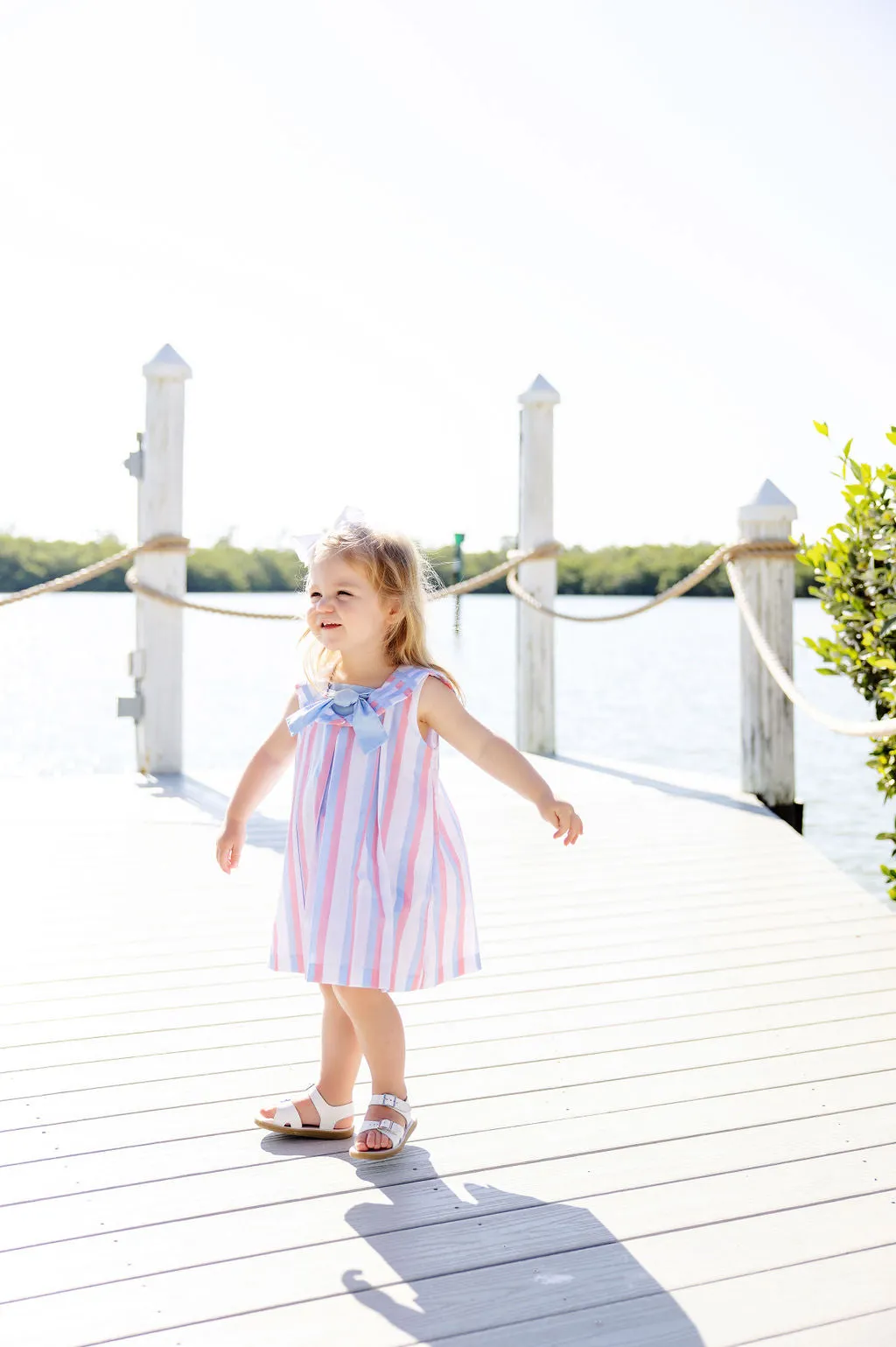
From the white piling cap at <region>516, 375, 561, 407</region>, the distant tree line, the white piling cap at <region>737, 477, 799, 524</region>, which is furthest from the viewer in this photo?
the distant tree line

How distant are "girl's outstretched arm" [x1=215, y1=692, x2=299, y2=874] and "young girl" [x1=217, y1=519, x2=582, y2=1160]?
0.02 m

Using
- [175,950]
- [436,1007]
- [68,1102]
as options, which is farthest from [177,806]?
[68,1102]

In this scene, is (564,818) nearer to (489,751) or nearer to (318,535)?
(489,751)

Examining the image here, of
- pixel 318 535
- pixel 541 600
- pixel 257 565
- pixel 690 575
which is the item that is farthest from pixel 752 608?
pixel 257 565

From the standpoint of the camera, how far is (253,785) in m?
2.15

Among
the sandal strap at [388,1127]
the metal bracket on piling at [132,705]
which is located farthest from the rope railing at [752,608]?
the metal bracket on piling at [132,705]

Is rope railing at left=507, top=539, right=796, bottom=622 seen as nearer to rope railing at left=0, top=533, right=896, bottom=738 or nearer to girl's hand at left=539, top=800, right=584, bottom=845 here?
rope railing at left=0, top=533, right=896, bottom=738

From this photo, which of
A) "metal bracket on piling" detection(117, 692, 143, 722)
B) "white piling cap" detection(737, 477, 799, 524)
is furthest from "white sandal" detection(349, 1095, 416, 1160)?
"metal bracket on piling" detection(117, 692, 143, 722)

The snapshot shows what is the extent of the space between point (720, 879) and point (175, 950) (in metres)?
1.61

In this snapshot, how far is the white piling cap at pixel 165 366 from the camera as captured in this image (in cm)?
521

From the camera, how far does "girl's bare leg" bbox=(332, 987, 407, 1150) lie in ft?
6.43

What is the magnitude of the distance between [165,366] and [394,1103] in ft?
12.9

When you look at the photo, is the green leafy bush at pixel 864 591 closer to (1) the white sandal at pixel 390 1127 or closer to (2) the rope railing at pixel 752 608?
(2) the rope railing at pixel 752 608

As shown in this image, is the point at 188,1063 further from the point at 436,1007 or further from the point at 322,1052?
the point at 436,1007
